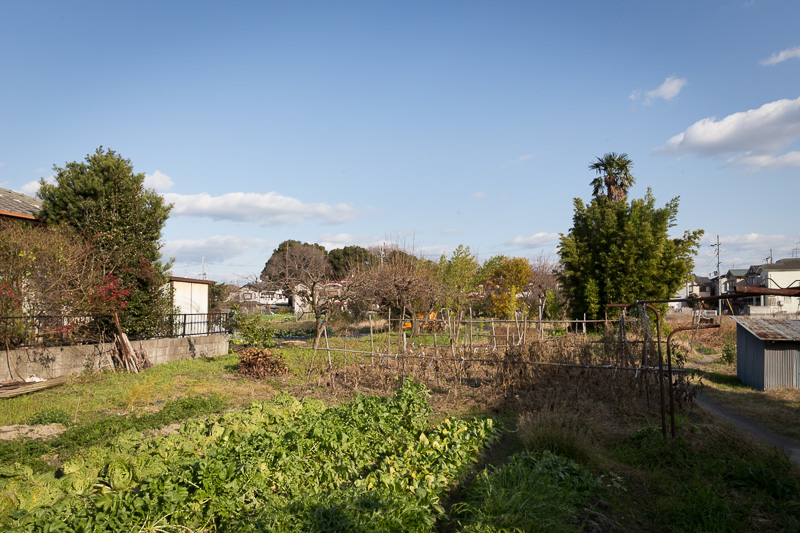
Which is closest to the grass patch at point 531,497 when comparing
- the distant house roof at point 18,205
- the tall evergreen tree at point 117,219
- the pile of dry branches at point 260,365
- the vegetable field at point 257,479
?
the vegetable field at point 257,479

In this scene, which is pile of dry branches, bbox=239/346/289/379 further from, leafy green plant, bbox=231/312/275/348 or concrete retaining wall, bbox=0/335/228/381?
concrete retaining wall, bbox=0/335/228/381

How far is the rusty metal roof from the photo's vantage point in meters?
11.9

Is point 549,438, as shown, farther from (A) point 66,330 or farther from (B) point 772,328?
(A) point 66,330

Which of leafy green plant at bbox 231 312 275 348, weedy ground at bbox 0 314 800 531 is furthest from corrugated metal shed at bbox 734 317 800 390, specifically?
leafy green plant at bbox 231 312 275 348

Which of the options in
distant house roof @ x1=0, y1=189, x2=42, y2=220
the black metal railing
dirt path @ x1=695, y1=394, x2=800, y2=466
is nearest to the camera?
dirt path @ x1=695, y1=394, x2=800, y2=466

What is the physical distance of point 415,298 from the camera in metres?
21.7

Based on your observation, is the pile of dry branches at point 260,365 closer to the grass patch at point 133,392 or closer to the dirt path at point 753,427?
the grass patch at point 133,392

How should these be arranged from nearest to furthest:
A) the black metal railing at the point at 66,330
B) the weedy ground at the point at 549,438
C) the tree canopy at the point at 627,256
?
1. the weedy ground at the point at 549,438
2. the black metal railing at the point at 66,330
3. the tree canopy at the point at 627,256

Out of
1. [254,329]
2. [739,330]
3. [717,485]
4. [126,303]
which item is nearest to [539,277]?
[739,330]

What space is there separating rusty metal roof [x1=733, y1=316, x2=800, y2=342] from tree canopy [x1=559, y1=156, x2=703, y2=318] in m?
9.27

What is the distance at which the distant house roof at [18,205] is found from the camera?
13.0m

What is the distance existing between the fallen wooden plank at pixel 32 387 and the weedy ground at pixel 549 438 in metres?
0.19

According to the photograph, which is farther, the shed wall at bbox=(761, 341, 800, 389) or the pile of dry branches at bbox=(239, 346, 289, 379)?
the pile of dry branches at bbox=(239, 346, 289, 379)

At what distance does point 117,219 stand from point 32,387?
4953mm
